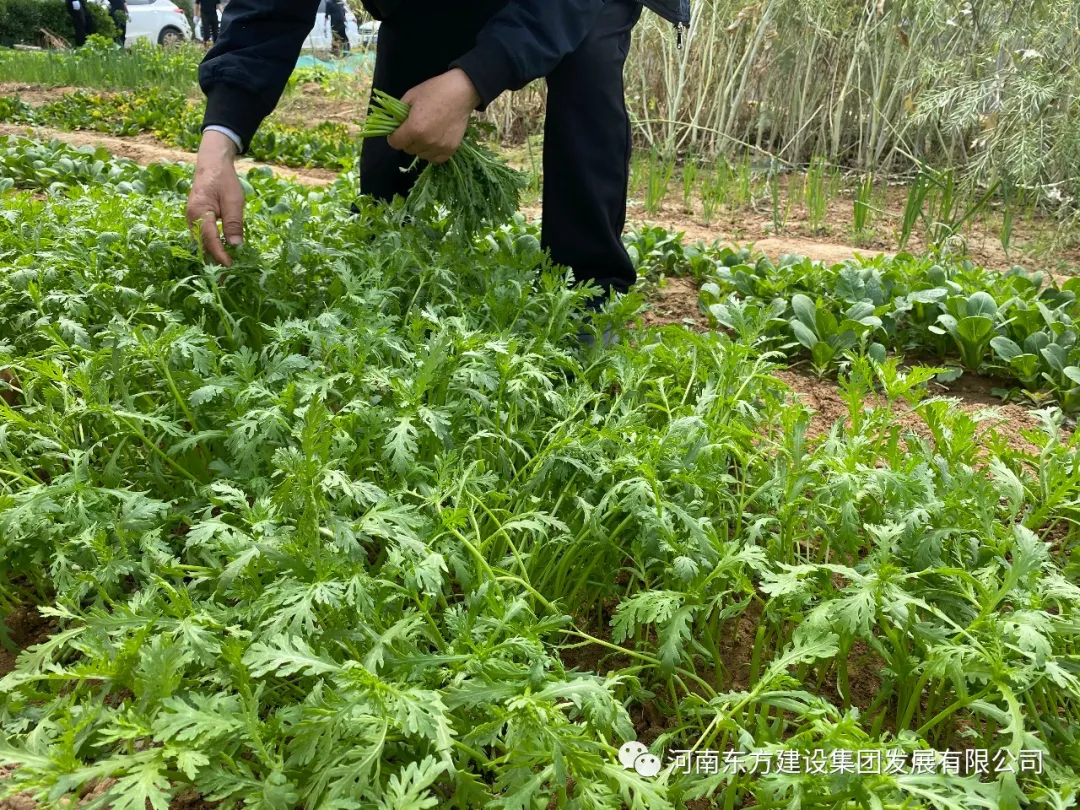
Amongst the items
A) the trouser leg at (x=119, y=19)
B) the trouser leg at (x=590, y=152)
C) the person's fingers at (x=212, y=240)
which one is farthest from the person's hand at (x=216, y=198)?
the trouser leg at (x=119, y=19)

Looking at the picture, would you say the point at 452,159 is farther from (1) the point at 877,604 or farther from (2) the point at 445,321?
(1) the point at 877,604

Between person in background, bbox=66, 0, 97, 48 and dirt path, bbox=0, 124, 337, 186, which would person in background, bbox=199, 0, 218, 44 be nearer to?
person in background, bbox=66, 0, 97, 48

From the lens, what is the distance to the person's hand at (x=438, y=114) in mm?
2289

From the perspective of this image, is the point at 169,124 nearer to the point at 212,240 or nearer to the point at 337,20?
the point at 337,20

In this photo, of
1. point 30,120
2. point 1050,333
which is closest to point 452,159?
point 1050,333

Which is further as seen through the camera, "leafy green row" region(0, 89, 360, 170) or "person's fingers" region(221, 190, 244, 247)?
"leafy green row" region(0, 89, 360, 170)

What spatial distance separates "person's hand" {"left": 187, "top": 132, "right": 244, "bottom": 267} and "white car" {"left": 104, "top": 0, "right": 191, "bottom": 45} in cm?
1917

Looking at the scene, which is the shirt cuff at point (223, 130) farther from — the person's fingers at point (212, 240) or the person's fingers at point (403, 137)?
the person's fingers at point (403, 137)

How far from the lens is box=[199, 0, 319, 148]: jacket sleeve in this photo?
2.58 m

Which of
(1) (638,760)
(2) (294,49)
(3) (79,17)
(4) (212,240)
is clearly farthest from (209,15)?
(1) (638,760)

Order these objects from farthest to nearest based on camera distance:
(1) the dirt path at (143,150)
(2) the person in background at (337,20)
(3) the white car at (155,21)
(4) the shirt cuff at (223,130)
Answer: (3) the white car at (155,21) → (2) the person in background at (337,20) → (1) the dirt path at (143,150) → (4) the shirt cuff at (223,130)

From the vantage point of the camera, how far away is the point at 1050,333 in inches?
120

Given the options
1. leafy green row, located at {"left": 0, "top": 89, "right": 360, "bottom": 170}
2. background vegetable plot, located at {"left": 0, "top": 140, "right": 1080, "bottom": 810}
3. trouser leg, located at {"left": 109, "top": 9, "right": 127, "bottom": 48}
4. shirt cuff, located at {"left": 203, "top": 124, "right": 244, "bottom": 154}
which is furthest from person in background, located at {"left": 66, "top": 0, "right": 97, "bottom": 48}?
background vegetable plot, located at {"left": 0, "top": 140, "right": 1080, "bottom": 810}

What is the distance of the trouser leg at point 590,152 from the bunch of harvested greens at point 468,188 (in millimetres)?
161
